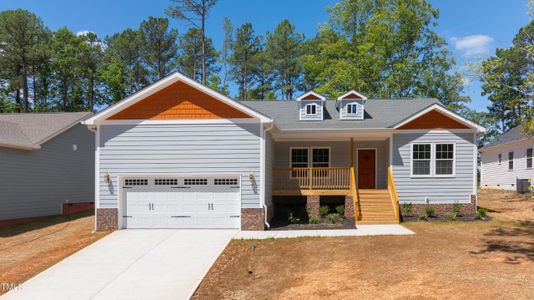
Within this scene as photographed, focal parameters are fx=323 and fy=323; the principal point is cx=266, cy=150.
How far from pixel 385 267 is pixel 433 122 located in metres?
9.44

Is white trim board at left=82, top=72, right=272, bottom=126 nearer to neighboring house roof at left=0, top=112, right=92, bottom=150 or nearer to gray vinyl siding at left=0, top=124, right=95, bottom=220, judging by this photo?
neighboring house roof at left=0, top=112, right=92, bottom=150

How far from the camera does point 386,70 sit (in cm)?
3167

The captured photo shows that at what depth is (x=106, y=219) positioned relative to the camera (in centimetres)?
1313

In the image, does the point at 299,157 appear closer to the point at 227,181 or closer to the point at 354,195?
the point at 354,195

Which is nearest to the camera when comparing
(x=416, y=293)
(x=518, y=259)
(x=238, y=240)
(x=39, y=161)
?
(x=416, y=293)

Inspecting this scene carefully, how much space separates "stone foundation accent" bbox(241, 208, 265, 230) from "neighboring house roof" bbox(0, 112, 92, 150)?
1130 cm

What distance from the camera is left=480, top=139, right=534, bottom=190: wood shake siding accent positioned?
74.0ft

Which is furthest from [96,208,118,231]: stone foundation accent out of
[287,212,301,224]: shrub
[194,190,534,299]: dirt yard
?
[287,212,301,224]: shrub

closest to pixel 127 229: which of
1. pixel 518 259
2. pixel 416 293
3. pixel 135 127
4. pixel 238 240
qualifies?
pixel 135 127

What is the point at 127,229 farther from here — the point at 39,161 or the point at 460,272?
the point at 460,272

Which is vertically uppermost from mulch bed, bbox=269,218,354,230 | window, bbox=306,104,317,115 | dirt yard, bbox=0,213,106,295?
window, bbox=306,104,317,115

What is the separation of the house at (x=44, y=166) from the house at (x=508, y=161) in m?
27.4

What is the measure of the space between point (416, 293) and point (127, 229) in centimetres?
1111

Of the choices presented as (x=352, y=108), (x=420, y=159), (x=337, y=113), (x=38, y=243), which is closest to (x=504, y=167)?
(x=420, y=159)
